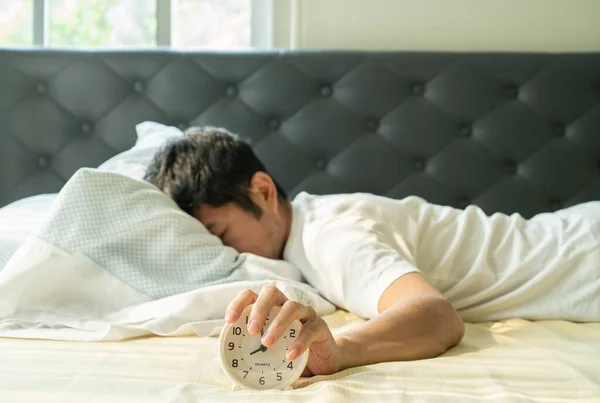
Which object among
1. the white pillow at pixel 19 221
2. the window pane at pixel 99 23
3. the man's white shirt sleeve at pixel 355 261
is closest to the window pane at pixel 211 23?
the window pane at pixel 99 23

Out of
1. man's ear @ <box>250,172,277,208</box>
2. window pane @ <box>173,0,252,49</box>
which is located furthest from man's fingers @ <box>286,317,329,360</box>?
window pane @ <box>173,0,252,49</box>

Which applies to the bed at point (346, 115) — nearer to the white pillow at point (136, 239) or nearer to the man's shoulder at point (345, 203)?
the man's shoulder at point (345, 203)

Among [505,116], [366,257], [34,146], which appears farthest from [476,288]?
[34,146]

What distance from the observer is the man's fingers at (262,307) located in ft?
2.89

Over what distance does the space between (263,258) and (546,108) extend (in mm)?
1042

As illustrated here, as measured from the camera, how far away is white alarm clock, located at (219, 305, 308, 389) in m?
0.91

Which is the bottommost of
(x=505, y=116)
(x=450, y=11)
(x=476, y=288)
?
(x=476, y=288)

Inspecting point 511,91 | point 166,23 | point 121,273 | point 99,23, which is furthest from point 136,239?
point 99,23

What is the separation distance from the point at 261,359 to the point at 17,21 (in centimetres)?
210

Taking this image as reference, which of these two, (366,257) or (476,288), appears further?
(476,288)

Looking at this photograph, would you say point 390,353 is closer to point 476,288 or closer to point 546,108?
point 476,288

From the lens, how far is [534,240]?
60.6 inches

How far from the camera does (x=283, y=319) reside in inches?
34.8

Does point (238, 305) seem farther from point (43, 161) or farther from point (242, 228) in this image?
point (43, 161)
